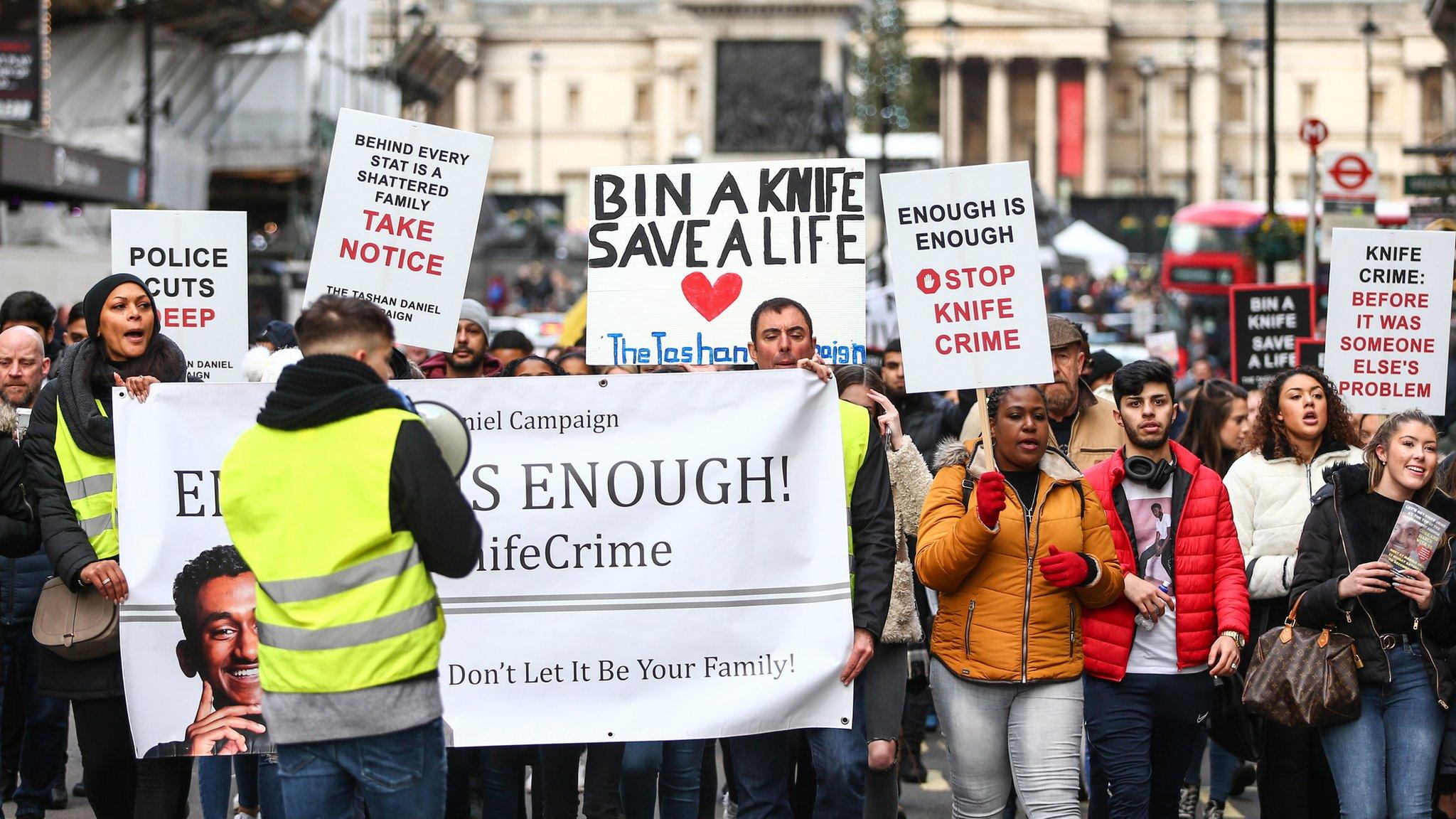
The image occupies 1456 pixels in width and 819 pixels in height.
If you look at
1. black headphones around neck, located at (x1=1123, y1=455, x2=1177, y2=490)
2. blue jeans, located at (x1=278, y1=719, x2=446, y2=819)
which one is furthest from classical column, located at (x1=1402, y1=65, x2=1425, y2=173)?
blue jeans, located at (x1=278, y1=719, x2=446, y2=819)

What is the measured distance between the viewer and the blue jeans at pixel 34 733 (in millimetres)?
7258

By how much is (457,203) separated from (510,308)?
37.6 meters

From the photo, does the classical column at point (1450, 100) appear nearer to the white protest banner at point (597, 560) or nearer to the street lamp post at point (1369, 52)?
the street lamp post at point (1369, 52)

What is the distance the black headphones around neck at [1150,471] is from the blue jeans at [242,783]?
286 centimetres

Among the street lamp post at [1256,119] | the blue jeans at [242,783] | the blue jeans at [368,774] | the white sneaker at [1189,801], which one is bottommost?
the white sneaker at [1189,801]

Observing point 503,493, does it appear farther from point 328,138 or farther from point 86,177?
point 328,138

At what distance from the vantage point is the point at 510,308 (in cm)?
4472

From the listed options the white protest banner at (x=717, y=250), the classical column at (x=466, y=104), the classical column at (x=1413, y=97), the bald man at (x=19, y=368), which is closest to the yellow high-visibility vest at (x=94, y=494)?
the bald man at (x=19, y=368)

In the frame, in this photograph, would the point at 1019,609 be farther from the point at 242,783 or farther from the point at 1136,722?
the point at 242,783

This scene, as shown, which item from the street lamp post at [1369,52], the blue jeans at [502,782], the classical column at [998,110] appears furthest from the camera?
the classical column at [998,110]

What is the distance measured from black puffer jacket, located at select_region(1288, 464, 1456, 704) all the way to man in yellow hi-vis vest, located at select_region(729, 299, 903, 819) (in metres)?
1.39

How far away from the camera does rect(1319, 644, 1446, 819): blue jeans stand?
6.09 meters

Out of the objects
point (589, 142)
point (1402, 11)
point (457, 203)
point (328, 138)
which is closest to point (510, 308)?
point (328, 138)

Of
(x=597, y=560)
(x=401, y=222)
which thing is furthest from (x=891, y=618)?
(x=401, y=222)
